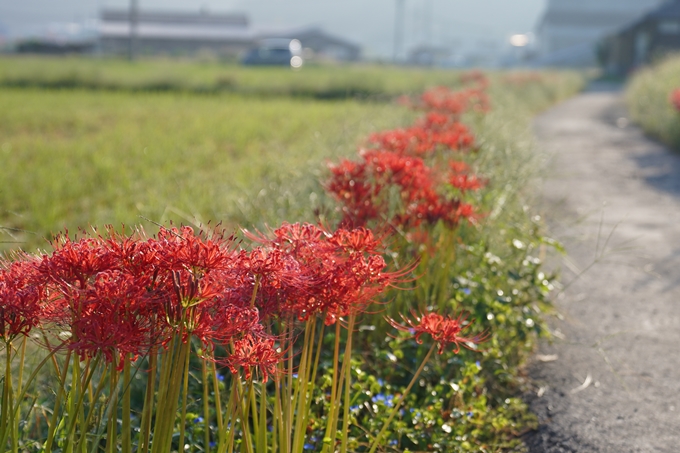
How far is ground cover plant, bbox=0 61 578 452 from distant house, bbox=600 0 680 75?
33305 millimetres

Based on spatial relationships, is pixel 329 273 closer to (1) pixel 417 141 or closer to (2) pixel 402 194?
(2) pixel 402 194

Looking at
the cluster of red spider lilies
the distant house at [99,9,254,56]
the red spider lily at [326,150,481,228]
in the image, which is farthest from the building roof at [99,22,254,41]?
the cluster of red spider lilies

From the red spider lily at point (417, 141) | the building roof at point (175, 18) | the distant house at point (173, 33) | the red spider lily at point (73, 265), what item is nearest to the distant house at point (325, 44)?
the building roof at point (175, 18)

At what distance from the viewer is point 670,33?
36469 millimetres

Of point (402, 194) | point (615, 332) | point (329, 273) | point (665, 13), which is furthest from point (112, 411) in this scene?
point (665, 13)

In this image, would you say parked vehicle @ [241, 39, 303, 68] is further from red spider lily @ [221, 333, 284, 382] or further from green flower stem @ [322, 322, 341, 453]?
red spider lily @ [221, 333, 284, 382]

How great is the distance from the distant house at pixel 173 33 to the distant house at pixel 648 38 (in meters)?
31.4

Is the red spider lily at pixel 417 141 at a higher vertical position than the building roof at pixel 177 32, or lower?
higher

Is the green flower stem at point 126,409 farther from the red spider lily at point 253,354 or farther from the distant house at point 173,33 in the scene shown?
the distant house at point 173,33

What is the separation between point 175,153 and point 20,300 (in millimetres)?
8999

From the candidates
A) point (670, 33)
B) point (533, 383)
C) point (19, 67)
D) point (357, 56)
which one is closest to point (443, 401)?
point (533, 383)

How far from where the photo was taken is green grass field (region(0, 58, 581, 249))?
5203 mm

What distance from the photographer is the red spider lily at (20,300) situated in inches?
57.2

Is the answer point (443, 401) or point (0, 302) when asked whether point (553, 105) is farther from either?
point (0, 302)
